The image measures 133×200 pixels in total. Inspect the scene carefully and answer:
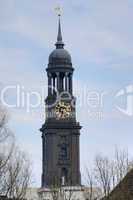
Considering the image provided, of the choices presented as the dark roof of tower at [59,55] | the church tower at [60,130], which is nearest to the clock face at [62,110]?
the church tower at [60,130]

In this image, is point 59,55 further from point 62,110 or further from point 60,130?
point 60,130

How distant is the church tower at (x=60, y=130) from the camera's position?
16300 centimetres

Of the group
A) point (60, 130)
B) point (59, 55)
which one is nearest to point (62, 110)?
point (60, 130)

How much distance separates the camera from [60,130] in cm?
16788

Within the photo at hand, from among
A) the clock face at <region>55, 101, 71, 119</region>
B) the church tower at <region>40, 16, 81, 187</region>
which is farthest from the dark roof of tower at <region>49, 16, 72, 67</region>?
the clock face at <region>55, 101, 71, 119</region>

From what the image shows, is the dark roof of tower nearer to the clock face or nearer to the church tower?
the church tower

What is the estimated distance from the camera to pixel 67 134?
167 metres

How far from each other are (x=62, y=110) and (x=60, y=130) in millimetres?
3474

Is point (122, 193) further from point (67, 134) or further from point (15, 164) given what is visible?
point (67, 134)

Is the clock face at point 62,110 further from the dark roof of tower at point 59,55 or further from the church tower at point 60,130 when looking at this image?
the dark roof of tower at point 59,55

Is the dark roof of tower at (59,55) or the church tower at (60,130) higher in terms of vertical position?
the dark roof of tower at (59,55)

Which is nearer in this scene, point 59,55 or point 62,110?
point 62,110

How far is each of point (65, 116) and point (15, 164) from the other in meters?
79.6

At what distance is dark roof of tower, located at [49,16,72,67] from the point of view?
545 feet
